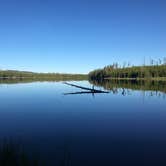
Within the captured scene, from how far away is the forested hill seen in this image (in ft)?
413

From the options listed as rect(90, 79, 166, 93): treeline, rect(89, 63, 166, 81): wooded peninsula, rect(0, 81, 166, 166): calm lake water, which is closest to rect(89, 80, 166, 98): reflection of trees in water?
rect(90, 79, 166, 93): treeline

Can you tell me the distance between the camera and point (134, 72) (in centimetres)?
13862

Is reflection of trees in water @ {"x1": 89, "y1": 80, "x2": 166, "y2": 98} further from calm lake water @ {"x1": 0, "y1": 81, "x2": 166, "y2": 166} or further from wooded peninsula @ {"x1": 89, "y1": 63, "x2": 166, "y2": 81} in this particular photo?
wooded peninsula @ {"x1": 89, "y1": 63, "x2": 166, "y2": 81}

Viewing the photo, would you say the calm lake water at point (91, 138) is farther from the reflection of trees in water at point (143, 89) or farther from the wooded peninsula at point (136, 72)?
the wooded peninsula at point (136, 72)

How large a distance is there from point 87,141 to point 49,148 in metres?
2.40

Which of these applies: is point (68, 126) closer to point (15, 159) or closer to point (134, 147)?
point (134, 147)

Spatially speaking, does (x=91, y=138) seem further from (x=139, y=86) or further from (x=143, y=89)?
(x=139, y=86)

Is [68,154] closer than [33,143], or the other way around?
[68,154]

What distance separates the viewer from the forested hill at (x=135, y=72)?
126 m

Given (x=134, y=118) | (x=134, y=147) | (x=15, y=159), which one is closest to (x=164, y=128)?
(x=134, y=118)

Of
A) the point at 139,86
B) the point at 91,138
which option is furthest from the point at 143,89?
the point at 91,138

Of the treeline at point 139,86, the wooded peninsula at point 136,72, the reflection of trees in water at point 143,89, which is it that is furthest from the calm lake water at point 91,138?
the wooded peninsula at point 136,72

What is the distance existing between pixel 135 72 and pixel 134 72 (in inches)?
37.6

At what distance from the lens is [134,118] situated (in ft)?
70.3
